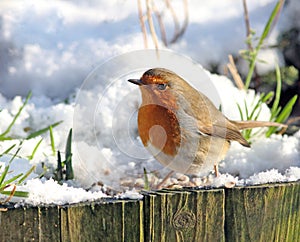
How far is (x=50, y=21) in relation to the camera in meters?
3.95

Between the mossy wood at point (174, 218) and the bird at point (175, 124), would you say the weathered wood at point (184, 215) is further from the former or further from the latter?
the bird at point (175, 124)

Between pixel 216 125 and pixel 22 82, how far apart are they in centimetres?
167

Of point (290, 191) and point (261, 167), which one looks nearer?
point (290, 191)

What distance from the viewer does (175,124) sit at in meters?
2.15

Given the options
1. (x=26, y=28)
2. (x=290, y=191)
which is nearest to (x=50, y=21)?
(x=26, y=28)

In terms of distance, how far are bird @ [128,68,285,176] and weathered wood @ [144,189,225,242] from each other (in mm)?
215

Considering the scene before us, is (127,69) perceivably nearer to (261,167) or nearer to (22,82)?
(261,167)

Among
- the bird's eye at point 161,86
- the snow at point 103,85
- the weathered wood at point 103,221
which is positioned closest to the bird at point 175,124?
the bird's eye at point 161,86

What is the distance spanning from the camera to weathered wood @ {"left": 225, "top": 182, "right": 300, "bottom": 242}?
6.74 ft

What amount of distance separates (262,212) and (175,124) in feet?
1.39

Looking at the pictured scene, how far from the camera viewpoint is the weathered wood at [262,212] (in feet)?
6.74

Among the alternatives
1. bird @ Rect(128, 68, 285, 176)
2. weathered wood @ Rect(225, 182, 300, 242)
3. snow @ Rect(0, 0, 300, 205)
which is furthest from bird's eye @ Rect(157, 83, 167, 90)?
weathered wood @ Rect(225, 182, 300, 242)

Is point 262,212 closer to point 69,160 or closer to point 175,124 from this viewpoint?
point 175,124

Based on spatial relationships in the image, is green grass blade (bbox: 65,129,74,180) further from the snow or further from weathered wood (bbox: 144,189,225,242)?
weathered wood (bbox: 144,189,225,242)
